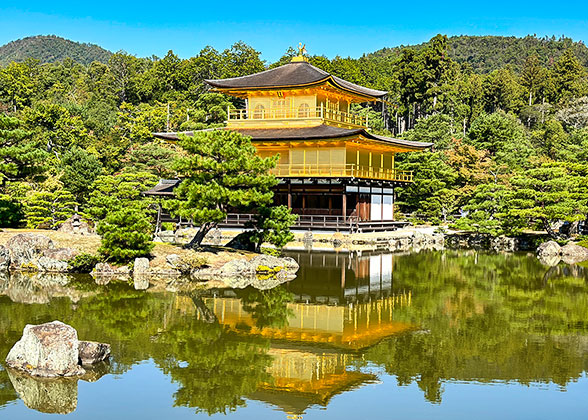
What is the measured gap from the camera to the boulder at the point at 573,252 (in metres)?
24.9

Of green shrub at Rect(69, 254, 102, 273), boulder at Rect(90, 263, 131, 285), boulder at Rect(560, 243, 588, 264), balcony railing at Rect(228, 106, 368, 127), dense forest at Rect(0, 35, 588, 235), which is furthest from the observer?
balcony railing at Rect(228, 106, 368, 127)

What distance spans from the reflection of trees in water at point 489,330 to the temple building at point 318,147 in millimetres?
11763

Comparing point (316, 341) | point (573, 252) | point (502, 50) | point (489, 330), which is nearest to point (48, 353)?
point (316, 341)

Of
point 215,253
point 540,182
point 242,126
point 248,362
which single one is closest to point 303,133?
A: point 242,126

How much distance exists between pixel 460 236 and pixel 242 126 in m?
13.2

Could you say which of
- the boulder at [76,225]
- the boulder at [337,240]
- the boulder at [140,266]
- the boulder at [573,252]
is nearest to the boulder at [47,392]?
the boulder at [140,266]

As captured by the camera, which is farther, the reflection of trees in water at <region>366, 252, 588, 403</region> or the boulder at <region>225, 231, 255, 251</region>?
the boulder at <region>225, 231, 255, 251</region>

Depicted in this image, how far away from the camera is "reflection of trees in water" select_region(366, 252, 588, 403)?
31.1 ft

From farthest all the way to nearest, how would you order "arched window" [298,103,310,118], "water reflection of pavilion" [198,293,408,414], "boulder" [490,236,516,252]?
1. "arched window" [298,103,310,118]
2. "boulder" [490,236,516,252]
3. "water reflection of pavilion" [198,293,408,414]

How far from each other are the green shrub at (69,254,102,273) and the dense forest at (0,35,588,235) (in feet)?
6.82

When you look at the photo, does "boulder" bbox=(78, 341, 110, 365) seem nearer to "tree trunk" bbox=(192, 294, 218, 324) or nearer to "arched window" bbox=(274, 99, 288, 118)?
"tree trunk" bbox=(192, 294, 218, 324)

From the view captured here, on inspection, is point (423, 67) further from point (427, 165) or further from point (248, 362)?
point (248, 362)

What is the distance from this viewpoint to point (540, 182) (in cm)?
2747

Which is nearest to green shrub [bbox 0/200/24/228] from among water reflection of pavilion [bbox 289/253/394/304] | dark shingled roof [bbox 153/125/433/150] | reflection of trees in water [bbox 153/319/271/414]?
water reflection of pavilion [bbox 289/253/394/304]
